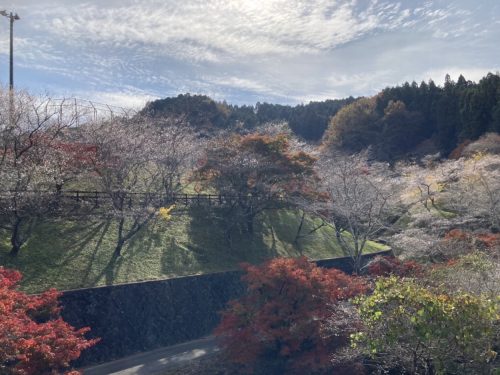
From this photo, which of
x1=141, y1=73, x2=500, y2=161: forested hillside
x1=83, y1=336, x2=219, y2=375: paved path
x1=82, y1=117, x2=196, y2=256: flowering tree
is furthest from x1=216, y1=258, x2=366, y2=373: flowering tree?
x1=141, y1=73, x2=500, y2=161: forested hillside

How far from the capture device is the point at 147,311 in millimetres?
19219

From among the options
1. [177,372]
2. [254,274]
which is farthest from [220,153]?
[177,372]

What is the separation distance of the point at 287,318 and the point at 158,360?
589 centimetres

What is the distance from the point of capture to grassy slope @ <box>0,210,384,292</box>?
60.8 feet

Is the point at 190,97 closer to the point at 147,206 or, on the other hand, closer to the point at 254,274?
the point at 147,206

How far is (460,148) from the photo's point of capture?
4384 cm

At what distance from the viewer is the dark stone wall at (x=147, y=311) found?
1741cm

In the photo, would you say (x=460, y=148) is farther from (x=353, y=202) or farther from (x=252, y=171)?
(x=252, y=171)

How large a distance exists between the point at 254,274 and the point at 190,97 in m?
45.3

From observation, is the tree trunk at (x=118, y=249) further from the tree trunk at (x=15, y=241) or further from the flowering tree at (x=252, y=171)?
the flowering tree at (x=252, y=171)

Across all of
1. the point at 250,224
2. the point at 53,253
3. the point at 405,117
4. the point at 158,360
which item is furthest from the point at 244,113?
the point at 158,360

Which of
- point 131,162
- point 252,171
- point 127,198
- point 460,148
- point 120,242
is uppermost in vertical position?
point 460,148

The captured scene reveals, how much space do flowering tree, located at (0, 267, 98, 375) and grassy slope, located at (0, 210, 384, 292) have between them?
3.50 meters

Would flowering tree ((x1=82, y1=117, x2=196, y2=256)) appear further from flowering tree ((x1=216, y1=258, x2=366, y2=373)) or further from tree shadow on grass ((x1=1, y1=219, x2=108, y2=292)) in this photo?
flowering tree ((x1=216, y1=258, x2=366, y2=373))
